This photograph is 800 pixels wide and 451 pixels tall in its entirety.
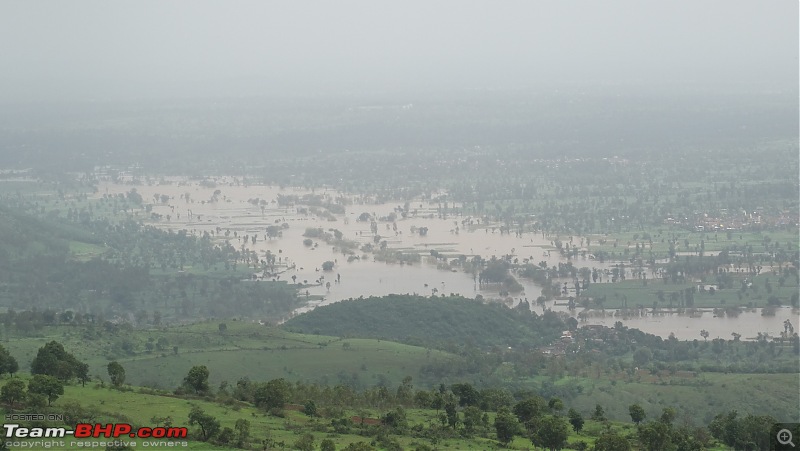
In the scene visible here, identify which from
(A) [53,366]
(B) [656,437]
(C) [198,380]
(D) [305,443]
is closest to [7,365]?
(A) [53,366]

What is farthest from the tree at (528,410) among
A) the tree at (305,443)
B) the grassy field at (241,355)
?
the grassy field at (241,355)

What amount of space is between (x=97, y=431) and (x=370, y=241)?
154 ft

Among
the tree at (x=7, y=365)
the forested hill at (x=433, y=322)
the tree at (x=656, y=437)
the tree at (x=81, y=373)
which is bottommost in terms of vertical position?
the forested hill at (x=433, y=322)

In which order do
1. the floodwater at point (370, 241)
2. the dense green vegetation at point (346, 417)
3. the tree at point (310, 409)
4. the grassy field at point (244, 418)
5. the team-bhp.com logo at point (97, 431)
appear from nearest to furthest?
the team-bhp.com logo at point (97, 431)
the dense green vegetation at point (346, 417)
the grassy field at point (244, 418)
the tree at point (310, 409)
the floodwater at point (370, 241)

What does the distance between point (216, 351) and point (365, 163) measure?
62193mm

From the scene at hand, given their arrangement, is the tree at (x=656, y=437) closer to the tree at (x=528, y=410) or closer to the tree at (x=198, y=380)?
the tree at (x=528, y=410)

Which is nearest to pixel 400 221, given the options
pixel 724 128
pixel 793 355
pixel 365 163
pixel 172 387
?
pixel 365 163

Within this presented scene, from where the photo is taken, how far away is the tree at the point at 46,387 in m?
25.9

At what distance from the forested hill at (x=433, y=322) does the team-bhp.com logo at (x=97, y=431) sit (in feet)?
70.7

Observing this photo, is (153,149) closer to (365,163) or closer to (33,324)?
(365,163)

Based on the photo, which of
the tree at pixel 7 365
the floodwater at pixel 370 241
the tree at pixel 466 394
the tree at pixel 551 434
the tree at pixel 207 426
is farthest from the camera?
the floodwater at pixel 370 241

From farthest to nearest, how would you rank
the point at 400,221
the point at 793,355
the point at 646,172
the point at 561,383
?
the point at 646,172
the point at 400,221
the point at 793,355
the point at 561,383

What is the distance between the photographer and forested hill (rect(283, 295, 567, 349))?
47438 mm

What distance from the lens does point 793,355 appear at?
4562cm
